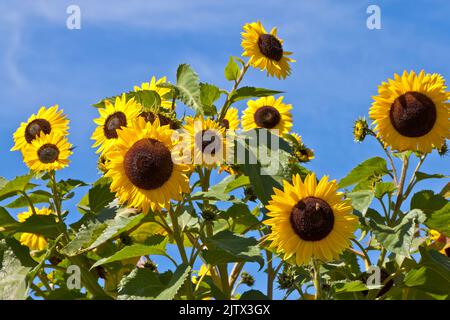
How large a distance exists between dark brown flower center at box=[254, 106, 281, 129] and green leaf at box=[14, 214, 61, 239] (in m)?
2.41

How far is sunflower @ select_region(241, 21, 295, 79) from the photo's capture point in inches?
195

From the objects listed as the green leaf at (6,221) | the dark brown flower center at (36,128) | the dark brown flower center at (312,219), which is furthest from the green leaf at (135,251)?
the dark brown flower center at (36,128)

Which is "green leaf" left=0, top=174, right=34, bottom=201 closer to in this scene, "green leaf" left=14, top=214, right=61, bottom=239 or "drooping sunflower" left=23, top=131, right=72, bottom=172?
"drooping sunflower" left=23, top=131, right=72, bottom=172

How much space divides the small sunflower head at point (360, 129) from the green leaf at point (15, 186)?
215cm

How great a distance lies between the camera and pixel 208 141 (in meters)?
3.54

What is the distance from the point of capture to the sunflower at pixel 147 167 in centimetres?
324

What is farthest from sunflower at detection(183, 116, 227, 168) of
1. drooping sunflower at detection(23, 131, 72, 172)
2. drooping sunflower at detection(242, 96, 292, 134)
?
drooping sunflower at detection(242, 96, 292, 134)

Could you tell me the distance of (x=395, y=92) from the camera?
399 cm

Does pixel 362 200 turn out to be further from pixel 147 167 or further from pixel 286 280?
pixel 147 167

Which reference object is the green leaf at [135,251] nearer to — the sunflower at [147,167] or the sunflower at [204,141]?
the sunflower at [147,167]

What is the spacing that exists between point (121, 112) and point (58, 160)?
787 mm

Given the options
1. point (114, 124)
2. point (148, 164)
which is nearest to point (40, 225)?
point (114, 124)
